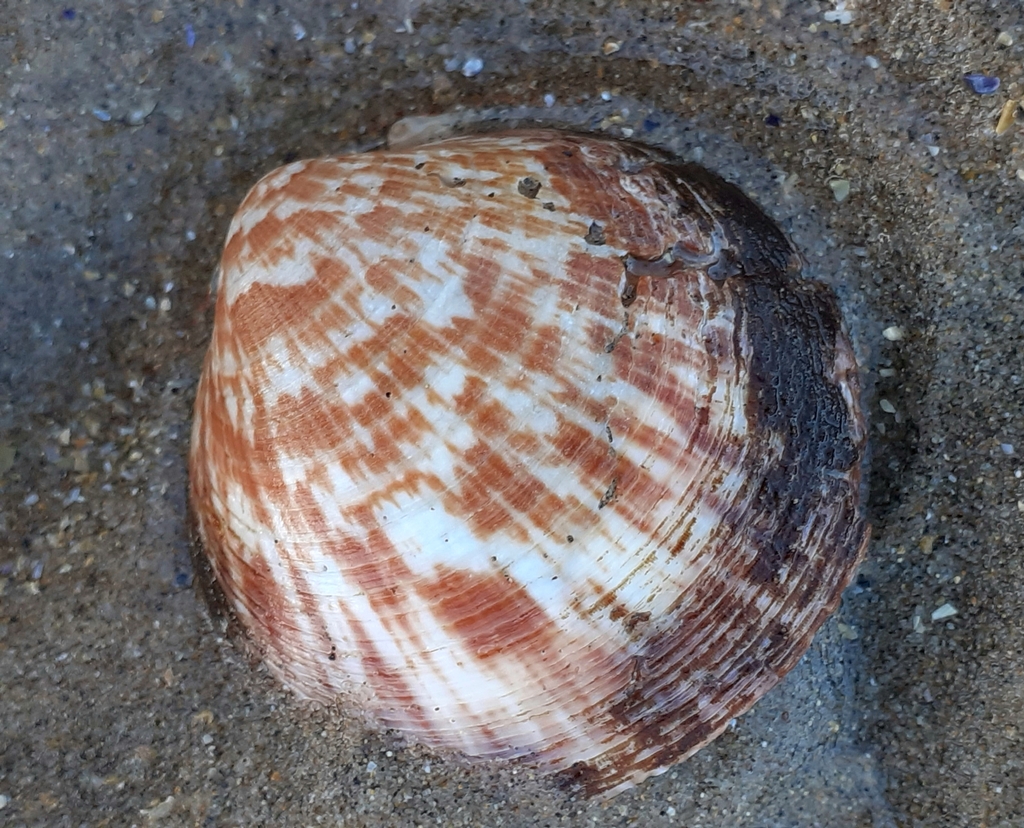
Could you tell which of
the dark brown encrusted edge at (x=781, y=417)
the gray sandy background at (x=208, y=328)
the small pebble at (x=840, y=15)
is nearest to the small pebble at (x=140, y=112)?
the gray sandy background at (x=208, y=328)

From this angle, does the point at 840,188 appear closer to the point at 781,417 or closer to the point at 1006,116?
the point at 1006,116

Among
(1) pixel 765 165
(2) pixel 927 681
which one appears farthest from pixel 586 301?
(2) pixel 927 681

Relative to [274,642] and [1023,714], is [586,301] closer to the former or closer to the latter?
[274,642]

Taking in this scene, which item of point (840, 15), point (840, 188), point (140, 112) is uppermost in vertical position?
point (840, 15)

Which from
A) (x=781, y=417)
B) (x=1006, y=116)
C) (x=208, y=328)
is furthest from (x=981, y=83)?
(x=208, y=328)

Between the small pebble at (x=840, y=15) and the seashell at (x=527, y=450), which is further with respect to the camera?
the small pebble at (x=840, y=15)

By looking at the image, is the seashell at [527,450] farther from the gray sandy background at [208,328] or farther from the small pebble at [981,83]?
the small pebble at [981,83]

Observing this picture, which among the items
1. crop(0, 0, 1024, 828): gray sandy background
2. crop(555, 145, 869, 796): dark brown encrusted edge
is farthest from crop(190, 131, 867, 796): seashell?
crop(0, 0, 1024, 828): gray sandy background
